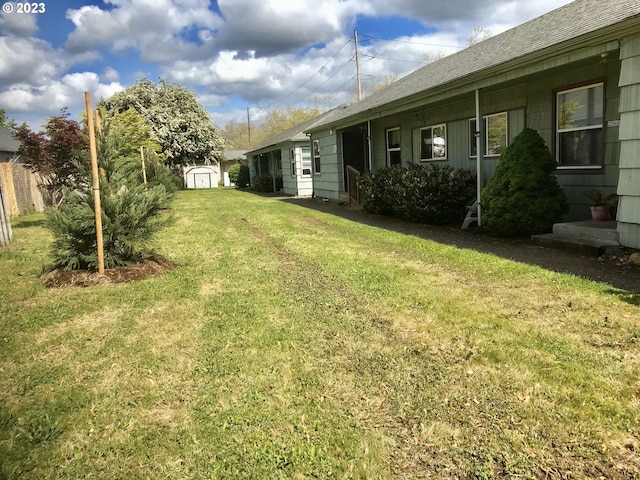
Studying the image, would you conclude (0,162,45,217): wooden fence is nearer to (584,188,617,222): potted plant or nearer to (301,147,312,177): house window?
(301,147,312,177): house window

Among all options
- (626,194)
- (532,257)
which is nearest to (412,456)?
(532,257)

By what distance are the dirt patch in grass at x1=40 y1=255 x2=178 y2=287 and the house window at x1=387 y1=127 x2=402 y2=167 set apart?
30.3ft

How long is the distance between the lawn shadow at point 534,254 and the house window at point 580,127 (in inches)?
68.8

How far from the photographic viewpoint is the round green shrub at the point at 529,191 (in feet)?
24.2

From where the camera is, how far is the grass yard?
2.27 m

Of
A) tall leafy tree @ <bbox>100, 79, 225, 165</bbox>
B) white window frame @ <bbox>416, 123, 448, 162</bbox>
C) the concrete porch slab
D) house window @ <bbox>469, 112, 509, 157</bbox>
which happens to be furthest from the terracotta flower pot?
tall leafy tree @ <bbox>100, 79, 225, 165</bbox>

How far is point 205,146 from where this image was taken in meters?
38.0

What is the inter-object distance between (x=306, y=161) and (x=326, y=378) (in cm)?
1961

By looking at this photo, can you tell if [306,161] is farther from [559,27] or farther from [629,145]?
[629,145]

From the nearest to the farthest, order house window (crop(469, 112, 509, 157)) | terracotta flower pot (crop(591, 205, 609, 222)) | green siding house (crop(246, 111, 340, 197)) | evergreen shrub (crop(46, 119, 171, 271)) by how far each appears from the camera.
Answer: evergreen shrub (crop(46, 119, 171, 271)) < terracotta flower pot (crop(591, 205, 609, 222)) < house window (crop(469, 112, 509, 157)) < green siding house (crop(246, 111, 340, 197))

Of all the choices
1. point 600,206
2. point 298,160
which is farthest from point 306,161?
point 600,206

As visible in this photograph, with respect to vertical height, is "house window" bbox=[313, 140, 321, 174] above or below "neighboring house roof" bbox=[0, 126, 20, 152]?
below

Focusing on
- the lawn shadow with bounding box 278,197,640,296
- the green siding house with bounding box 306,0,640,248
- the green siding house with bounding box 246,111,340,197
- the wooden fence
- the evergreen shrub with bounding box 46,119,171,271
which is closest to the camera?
the lawn shadow with bounding box 278,197,640,296

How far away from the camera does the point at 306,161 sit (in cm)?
2203
